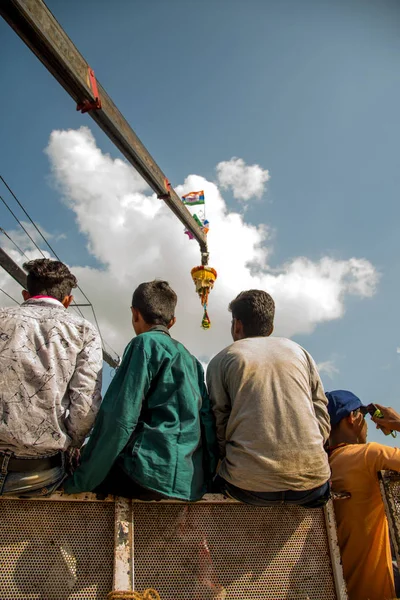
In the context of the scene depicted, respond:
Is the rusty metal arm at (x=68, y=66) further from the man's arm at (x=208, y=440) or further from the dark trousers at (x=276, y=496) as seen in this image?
the dark trousers at (x=276, y=496)

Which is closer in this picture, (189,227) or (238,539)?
(238,539)

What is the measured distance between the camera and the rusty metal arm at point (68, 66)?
3.82m

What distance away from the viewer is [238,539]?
81.7 inches

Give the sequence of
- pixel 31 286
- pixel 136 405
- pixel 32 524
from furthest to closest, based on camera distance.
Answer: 1. pixel 31 286
2. pixel 136 405
3. pixel 32 524

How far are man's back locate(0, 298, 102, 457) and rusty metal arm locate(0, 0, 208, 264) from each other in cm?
307

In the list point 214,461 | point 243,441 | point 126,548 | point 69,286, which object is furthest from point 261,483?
point 69,286

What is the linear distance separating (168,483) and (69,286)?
1296 millimetres

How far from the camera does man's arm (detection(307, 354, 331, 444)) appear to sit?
95.5 inches

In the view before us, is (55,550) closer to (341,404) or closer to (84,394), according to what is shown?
(84,394)

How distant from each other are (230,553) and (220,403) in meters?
0.74

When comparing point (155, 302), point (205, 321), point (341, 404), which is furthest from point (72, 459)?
point (205, 321)

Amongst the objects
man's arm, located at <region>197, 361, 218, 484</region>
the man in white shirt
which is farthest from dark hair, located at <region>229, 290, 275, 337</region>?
→ the man in white shirt

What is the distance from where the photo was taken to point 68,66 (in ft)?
14.1

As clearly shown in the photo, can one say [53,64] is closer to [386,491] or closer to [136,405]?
[136,405]
